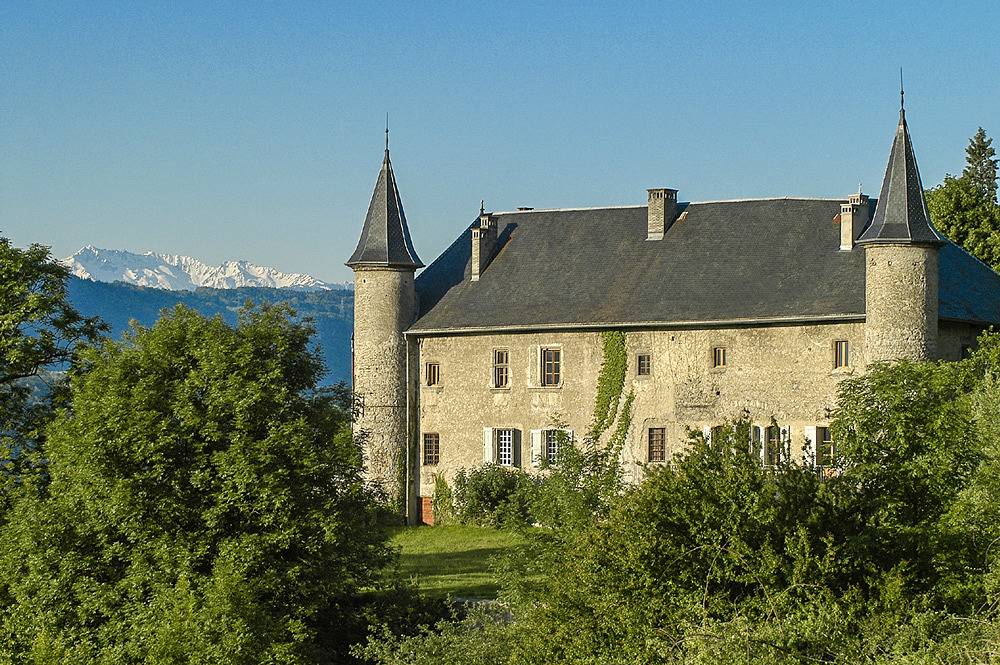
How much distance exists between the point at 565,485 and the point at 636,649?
5.24m

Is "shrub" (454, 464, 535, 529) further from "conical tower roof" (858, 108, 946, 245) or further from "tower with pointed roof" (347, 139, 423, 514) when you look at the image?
"conical tower roof" (858, 108, 946, 245)

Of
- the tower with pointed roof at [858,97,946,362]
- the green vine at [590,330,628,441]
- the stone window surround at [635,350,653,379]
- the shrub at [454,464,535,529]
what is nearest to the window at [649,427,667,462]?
the green vine at [590,330,628,441]

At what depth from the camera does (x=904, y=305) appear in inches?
1718

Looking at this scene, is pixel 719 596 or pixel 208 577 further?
pixel 208 577

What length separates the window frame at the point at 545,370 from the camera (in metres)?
49.6

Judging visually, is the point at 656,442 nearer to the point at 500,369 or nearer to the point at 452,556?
the point at 500,369

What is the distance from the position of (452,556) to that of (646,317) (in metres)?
9.23

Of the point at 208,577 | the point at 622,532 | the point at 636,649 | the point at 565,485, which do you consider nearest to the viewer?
the point at 636,649

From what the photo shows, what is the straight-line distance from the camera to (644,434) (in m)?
48.1

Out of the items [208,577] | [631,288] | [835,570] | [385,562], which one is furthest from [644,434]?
[835,570]

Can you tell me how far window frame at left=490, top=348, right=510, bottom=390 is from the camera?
5041 cm

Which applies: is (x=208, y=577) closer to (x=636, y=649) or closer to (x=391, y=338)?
(x=636, y=649)

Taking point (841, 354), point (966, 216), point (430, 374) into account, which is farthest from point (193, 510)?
point (966, 216)

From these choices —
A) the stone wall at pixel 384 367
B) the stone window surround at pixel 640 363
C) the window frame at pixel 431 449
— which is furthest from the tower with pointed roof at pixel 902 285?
the stone wall at pixel 384 367
